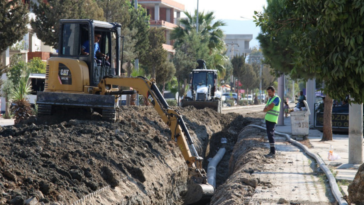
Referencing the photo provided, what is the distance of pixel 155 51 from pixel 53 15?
13.0 meters

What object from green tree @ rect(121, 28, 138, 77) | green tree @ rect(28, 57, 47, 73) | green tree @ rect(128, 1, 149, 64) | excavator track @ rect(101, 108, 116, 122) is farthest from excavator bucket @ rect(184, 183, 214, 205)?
green tree @ rect(28, 57, 47, 73)

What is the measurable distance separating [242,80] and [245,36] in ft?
229

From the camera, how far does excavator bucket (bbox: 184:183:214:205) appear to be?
10727 mm

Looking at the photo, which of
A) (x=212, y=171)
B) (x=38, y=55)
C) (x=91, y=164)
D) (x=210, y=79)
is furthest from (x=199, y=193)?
(x=38, y=55)

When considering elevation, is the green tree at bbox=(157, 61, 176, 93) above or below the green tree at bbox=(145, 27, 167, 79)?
below

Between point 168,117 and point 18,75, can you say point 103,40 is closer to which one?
point 168,117

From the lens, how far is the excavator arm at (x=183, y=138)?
10.8 metres

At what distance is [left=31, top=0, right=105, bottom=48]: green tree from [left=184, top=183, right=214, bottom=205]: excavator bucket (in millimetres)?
15123

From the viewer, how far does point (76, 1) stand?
981 inches

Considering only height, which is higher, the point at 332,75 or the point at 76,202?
the point at 332,75

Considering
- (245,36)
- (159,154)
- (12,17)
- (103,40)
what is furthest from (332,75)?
(245,36)

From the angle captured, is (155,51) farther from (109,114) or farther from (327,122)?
(109,114)

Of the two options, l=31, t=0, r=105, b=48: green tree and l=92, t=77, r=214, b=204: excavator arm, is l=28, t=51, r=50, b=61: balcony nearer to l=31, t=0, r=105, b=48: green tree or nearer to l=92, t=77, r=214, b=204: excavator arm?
l=31, t=0, r=105, b=48: green tree

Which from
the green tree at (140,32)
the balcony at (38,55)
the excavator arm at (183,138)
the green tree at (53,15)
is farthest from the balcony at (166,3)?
the excavator arm at (183,138)
